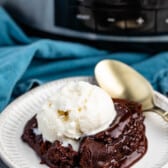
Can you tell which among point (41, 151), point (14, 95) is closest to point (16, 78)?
point (14, 95)

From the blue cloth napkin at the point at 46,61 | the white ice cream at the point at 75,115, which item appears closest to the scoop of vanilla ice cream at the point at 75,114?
the white ice cream at the point at 75,115

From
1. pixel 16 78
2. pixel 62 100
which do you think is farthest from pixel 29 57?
pixel 62 100

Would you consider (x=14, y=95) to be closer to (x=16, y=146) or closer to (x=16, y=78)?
(x=16, y=78)

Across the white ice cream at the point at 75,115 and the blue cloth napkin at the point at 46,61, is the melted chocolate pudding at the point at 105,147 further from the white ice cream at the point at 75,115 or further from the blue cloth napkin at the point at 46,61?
the blue cloth napkin at the point at 46,61

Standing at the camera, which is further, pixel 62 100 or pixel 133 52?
pixel 133 52

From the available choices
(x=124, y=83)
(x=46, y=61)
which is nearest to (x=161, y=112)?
(x=124, y=83)

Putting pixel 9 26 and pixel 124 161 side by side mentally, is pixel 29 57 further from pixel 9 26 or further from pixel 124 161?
pixel 124 161
